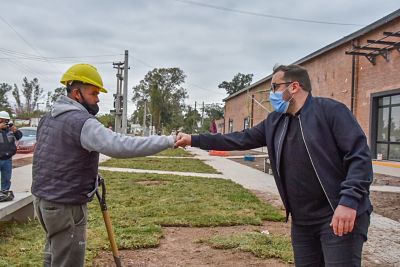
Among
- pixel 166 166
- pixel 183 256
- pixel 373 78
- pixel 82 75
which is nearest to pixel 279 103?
pixel 82 75

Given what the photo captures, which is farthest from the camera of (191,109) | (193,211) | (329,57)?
(191,109)

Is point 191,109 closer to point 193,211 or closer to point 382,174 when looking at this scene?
point 382,174

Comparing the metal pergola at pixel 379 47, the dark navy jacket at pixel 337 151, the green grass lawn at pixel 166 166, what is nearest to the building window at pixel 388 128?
the metal pergola at pixel 379 47

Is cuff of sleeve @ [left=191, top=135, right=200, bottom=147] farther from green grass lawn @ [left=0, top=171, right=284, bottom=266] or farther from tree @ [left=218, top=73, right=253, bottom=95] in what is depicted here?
tree @ [left=218, top=73, right=253, bottom=95]

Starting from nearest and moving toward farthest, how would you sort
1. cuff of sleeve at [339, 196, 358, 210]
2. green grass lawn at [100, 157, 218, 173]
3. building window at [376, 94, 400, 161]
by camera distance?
cuff of sleeve at [339, 196, 358, 210] → green grass lawn at [100, 157, 218, 173] → building window at [376, 94, 400, 161]

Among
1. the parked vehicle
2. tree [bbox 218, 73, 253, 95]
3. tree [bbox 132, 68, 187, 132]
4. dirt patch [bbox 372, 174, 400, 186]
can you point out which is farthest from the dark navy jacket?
tree [bbox 218, 73, 253, 95]

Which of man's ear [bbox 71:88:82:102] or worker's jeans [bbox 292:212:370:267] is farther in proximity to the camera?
man's ear [bbox 71:88:82:102]

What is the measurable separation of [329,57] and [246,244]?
19.1 m

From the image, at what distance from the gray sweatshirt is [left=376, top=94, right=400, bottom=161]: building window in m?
16.4

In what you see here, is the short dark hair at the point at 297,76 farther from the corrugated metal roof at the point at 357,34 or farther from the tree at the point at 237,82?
the tree at the point at 237,82

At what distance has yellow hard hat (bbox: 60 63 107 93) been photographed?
111 inches

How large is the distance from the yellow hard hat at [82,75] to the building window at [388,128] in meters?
16.3

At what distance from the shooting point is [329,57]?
2273 centimetres

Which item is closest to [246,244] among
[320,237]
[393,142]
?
[320,237]
